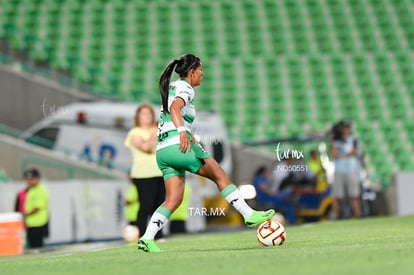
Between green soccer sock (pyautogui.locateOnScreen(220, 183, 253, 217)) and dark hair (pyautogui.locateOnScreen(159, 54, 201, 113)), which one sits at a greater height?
dark hair (pyautogui.locateOnScreen(159, 54, 201, 113))

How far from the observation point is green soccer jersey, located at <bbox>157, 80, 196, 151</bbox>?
422 inches

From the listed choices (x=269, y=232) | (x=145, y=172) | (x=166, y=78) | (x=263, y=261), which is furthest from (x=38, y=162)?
(x=263, y=261)

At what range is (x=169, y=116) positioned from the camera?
35.7 ft

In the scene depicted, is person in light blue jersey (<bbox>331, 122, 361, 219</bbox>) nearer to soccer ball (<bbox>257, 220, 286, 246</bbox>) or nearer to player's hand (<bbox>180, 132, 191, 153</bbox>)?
soccer ball (<bbox>257, 220, 286, 246</bbox>)

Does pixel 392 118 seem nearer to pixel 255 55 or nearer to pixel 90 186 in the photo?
pixel 255 55

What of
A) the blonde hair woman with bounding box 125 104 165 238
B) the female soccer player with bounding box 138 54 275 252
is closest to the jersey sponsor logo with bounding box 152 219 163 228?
the female soccer player with bounding box 138 54 275 252

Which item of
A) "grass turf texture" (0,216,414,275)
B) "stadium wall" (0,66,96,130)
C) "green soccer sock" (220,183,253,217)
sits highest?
"stadium wall" (0,66,96,130)

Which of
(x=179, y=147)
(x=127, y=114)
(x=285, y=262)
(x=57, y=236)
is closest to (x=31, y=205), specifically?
(x=57, y=236)

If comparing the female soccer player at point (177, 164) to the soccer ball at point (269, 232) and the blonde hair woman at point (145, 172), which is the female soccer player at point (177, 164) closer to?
the soccer ball at point (269, 232)

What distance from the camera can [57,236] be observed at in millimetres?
20031

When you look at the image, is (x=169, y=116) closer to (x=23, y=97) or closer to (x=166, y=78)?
(x=166, y=78)

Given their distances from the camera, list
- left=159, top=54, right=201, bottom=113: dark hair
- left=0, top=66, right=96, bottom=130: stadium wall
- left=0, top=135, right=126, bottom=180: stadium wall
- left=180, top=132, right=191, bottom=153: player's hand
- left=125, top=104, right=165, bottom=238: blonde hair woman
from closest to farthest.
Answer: left=180, top=132, right=191, bottom=153: player's hand
left=159, top=54, right=201, bottom=113: dark hair
left=125, top=104, right=165, bottom=238: blonde hair woman
left=0, top=135, right=126, bottom=180: stadium wall
left=0, top=66, right=96, bottom=130: stadium wall

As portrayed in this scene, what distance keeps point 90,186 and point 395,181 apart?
7.20m

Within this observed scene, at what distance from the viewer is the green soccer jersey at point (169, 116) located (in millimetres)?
10719
